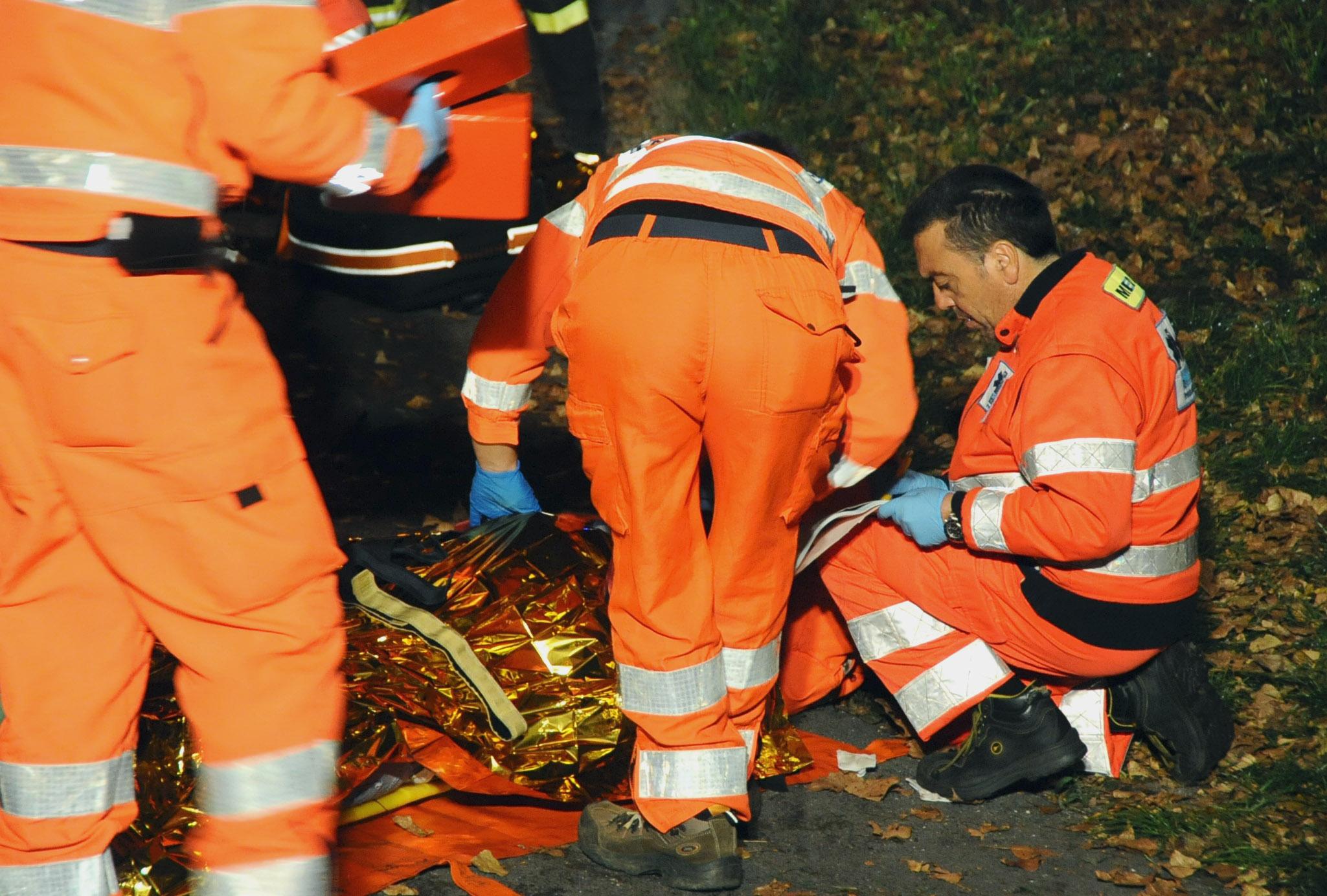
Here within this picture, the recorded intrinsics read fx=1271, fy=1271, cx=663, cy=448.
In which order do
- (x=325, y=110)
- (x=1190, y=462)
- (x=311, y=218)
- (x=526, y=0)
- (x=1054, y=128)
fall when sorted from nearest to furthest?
(x=325, y=110) → (x=1190, y=462) → (x=311, y=218) → (x=526, y=0) → (x=1054, y=128)

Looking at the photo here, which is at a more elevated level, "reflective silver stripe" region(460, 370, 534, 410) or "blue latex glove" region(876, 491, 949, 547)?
"reflective silver stripe" region(460, 370, 534, 410)

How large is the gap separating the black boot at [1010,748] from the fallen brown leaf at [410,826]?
1.38 meters

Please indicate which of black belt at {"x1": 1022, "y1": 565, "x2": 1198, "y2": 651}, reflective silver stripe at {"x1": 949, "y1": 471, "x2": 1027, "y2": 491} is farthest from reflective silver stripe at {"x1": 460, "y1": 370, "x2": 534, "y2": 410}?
black belt at {"x1": 1022, "y1": 565, "x2": 1198, "y2": 651}

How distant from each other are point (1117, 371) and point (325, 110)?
78.4 inches

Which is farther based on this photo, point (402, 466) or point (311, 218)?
point (402, 466)

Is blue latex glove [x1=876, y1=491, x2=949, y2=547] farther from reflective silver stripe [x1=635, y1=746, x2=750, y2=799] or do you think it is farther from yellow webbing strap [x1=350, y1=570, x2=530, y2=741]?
yellow webbing strap [x1=350, y1=570, x2=530, y2=741]

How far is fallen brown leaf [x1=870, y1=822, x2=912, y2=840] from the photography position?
331 centimetres

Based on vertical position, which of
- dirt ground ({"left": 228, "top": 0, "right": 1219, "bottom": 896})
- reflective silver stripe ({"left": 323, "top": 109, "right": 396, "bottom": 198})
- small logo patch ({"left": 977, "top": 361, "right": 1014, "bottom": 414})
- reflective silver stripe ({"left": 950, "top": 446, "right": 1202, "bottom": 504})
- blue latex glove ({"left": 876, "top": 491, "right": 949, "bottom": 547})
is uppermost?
reflective silver stripe ({"left": 323, "top": 109, "right": 396, "bottom": 198})

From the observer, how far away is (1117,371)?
10.3ft

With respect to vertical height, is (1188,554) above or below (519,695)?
above

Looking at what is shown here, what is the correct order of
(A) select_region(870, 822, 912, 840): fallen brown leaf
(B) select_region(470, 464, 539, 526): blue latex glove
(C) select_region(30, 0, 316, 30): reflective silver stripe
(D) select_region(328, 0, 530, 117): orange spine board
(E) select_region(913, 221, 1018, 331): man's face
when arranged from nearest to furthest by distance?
(C) select_region(30, 0, 316, 30): reflective silver stripe → (D) select_region(328, 0, 530, 117): orange spine board → (A) select_region(870, 822, 912, 840): fallen brown leaf → (E) select_region(913, 221, 1018, 331): man's face → (B) select_region(470, 464, 539, 526): blue latex glove

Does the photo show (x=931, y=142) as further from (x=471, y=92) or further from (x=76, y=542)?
(x=76, y=542)

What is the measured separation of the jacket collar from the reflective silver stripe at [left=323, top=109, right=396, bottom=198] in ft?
5.83

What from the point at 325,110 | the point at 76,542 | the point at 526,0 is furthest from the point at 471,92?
the point at 526,0
